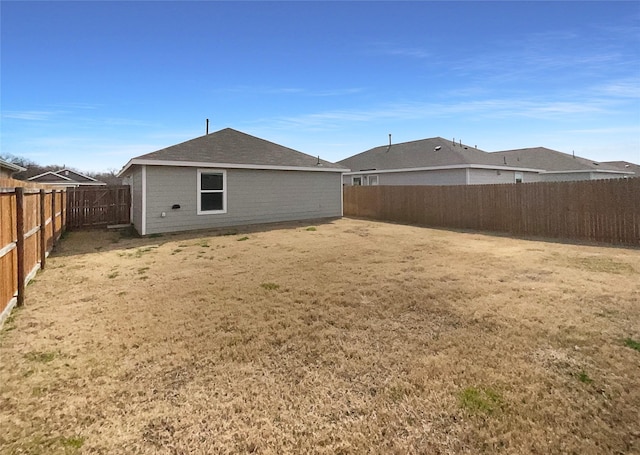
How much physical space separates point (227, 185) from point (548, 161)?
23638mm

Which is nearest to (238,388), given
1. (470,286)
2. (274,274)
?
(274,274)

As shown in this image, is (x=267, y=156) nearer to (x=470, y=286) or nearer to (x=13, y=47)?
(x=13, y=47)

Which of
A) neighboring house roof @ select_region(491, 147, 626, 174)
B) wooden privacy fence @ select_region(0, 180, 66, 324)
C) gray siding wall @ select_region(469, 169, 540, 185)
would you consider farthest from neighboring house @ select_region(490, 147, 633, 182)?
wooden privacy fence @ select_region(0, 180, 66, 324)

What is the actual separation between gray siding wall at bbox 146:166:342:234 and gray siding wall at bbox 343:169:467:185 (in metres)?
6.19

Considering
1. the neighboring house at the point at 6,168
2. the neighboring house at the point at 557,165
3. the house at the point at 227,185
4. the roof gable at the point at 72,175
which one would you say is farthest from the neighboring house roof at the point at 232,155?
the roof gable at the point at 72,175

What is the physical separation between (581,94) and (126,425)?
18479 millimetres

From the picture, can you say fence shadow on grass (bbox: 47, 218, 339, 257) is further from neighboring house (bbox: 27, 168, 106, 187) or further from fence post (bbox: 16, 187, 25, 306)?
neighboring house (bbox: 27, 168, 106, 187)

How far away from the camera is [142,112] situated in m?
20.6

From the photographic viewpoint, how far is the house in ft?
38.7

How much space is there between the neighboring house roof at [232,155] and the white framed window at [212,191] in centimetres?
49

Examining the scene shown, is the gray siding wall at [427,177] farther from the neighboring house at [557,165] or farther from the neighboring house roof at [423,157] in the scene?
the neighboring house at [557,165]

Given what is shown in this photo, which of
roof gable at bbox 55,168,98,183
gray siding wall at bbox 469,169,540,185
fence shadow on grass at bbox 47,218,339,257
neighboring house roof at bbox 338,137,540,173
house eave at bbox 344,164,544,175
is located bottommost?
fence shadow on grass at bbox 47,218,339,257

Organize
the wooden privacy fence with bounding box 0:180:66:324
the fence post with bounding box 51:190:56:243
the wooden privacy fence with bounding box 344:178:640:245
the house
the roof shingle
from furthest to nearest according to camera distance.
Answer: the roof shingle < the house < the wooden privacy fence with bounding box 344:178:640:245 < the fence post with bounding box 51:190:56:243 < the wooden privacy fence with bounding box 0:180:66:324

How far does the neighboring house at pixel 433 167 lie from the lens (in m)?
18.9
